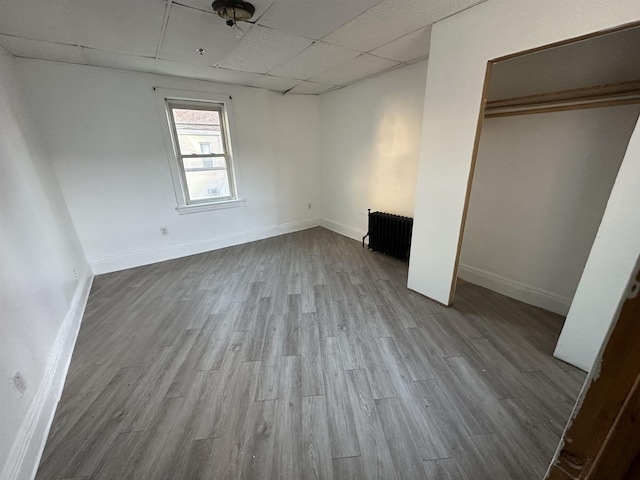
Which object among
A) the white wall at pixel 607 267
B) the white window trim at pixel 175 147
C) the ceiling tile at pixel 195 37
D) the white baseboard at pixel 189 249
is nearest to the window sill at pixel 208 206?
the white window trim at pixel 175 147

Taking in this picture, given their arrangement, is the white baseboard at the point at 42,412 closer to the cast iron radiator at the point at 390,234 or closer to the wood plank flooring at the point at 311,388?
the wood plank flooring at the point at 311,388

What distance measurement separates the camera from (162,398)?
5.30 feet

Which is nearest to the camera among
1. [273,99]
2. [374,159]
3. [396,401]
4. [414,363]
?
[396,401]

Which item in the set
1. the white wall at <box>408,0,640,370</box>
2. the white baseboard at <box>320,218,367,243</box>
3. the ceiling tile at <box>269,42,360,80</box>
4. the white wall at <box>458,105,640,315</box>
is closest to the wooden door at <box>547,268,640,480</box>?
the white wall at <box>408,0,640,370</box>

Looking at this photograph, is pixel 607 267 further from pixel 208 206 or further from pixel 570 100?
pixel 208 206

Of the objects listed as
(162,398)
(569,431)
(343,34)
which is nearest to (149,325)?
(162,398)

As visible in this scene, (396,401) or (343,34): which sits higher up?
(343,34)

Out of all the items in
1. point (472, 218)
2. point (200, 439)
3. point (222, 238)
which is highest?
point (472, 218)

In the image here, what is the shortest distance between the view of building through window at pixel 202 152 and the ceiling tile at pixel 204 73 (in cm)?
43

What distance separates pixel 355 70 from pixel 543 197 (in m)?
2.55

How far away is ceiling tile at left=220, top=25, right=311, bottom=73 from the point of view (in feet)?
7.14

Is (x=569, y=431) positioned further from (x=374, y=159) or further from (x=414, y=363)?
(x=374, y=159)

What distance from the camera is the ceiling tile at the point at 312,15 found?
5.68ft

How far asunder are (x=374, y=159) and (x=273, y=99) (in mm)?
1996
